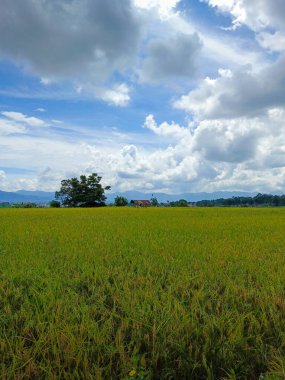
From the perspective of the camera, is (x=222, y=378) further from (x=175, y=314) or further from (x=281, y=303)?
(x=281, y=303)

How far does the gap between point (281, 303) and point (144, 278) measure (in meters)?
1.34

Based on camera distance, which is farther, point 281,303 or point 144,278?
point 144,278

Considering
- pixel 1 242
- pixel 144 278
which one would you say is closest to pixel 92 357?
pixel 144 278

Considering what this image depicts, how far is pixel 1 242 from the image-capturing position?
6234mm

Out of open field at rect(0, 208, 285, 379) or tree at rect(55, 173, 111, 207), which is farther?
tree at rect(55, 173, 111, 207)

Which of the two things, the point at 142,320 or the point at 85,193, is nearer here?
the point at 142,320

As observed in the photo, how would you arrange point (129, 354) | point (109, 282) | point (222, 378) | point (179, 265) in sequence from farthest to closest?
point (179, 265) → point (109, 282) → point (129, 354) → point (222, 378)

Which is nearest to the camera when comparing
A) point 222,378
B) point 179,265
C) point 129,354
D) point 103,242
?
point 222,378

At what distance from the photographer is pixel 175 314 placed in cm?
233

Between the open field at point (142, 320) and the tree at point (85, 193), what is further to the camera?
the tree at point (85, 193)

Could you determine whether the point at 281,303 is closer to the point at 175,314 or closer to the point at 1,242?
the point at 175,314

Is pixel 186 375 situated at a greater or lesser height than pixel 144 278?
lesser

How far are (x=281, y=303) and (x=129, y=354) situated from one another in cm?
137

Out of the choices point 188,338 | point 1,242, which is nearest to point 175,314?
point 188,338
